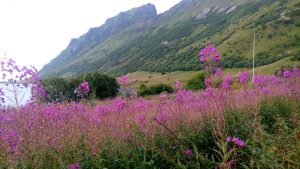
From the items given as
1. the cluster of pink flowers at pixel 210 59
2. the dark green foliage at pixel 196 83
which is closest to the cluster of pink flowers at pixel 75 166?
the cluster of pink flowers at pixel 210 59

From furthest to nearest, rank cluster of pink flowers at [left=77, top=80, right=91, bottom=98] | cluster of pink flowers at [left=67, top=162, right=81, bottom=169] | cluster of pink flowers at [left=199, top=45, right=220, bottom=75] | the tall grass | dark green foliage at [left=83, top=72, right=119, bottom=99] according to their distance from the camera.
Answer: dark green foliage at [left=83, top=72, right=119, bottom=99]
cluster of pink flowers at [left=77, top=80, right=91, bottom=98]
the tall grass
cluster of pink flowers at [left=67, top=162, right=81, bottom=169]
cluster of pink flowers at [left=199, top=45, right=220, bottom=75]

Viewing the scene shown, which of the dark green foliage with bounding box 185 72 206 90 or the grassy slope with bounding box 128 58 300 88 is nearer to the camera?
Result: the dark green foliage with bounding box 185 72 206 90

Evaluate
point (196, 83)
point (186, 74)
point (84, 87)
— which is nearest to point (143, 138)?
point (84, 87)

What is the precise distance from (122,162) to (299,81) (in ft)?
19.1

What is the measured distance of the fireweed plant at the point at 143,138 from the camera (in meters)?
4.36

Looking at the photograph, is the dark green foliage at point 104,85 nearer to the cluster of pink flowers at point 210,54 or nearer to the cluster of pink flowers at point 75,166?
the cluster of pink flowers at point 75,166

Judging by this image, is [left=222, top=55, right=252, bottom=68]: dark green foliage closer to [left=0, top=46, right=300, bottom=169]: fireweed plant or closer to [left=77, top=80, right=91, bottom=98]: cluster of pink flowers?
[left=77, top=80, right=91, bottom=98]: cluster of pink flowers

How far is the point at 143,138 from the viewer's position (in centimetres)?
546

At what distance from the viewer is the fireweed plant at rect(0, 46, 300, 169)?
14.3 feet

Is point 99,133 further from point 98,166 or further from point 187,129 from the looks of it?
point 187,129

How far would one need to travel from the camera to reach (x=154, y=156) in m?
5.18

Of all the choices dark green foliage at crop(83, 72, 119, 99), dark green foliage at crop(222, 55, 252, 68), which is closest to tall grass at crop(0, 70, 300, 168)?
dark green foliage at crop(83, 72, 119, 99)

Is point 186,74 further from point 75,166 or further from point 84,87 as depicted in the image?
point 75,166

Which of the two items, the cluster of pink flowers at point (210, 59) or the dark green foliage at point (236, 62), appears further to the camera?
the dark green foliage at point (236, 62)
